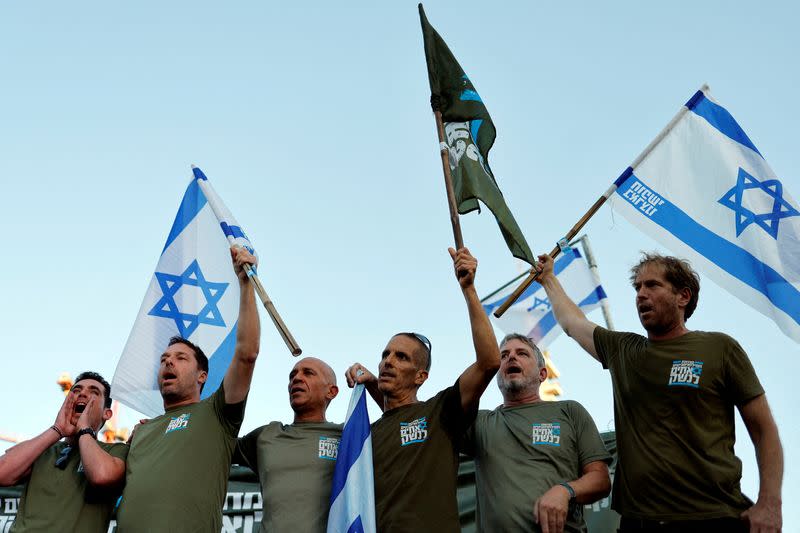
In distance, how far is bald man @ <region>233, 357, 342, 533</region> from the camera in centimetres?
486

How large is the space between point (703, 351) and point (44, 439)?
3.90 m

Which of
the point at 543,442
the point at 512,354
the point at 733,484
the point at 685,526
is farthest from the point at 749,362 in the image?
the point at 512,354

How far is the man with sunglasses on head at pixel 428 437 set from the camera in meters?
4.55

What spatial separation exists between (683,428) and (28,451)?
12.5 feet

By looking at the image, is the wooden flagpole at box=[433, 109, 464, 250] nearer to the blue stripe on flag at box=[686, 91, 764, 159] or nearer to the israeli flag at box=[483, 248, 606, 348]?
the blue stripe on flag at box=[686, 91, 764, 159]

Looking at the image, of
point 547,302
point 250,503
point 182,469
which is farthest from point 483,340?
point 547,302

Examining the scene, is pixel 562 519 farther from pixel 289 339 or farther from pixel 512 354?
pixel 289 339

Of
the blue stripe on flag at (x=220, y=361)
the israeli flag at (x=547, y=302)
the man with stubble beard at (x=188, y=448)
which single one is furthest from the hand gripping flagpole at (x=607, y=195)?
the israeli flag at (x=547, y=302)

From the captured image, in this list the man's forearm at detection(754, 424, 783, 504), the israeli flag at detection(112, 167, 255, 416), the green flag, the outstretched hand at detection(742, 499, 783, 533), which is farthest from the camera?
the israeli flag at detection(112, 167, 255, 416)

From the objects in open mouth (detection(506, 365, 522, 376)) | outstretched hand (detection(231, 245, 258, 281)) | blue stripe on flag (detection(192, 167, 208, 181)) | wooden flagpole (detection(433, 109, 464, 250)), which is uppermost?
blue stripe on flag (detection(192, 167, 208, 181))

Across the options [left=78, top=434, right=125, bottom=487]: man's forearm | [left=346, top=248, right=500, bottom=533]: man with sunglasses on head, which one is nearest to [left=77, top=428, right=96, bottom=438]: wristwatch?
[left=78, top=434, right=125, bottom=487]: man's forearm

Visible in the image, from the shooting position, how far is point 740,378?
4.28 m

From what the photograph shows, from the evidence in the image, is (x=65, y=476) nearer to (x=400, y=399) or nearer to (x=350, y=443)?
(x=350, y=443)

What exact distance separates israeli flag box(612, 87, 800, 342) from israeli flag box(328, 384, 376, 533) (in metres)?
2.87
